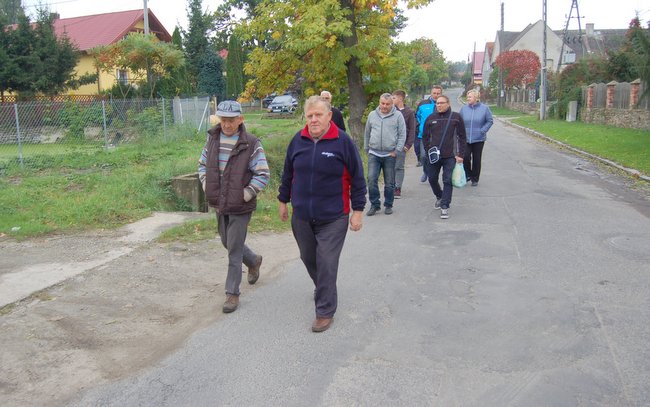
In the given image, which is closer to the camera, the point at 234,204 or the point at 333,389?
the point at 333,389

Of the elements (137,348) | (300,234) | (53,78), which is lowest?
(137,348)

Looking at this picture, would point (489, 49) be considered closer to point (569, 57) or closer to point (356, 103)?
point (569, 57)

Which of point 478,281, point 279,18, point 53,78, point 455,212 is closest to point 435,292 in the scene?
point 478,281

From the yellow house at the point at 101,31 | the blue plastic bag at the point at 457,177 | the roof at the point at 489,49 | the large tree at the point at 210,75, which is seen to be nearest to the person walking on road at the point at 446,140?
the blue plastic bag at the point at 457,177

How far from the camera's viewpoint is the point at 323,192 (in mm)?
4785

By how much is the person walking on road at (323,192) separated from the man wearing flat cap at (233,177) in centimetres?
41

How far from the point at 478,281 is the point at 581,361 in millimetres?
1829

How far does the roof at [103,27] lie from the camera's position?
36375 mm

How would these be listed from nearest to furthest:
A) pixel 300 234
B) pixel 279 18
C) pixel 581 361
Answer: pixel 581 361, pixel 300 234, pixel 279 18

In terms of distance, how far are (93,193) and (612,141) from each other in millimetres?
17474

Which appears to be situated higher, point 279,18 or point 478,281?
point 279,18

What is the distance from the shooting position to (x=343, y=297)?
18.2ft

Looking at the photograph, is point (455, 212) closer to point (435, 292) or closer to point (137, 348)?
point (435, 292)

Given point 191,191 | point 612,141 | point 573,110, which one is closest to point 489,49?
point 573,110
